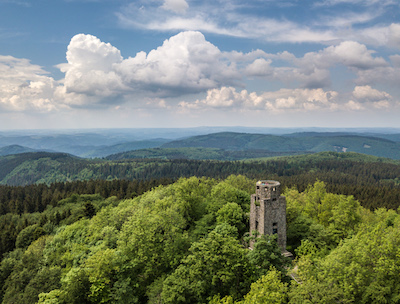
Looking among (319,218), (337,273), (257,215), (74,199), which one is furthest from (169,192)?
(74,199)

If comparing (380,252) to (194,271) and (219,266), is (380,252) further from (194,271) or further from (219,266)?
(194,271)

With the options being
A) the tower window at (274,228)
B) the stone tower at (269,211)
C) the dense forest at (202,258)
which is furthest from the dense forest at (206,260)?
the tower window at (274,228)

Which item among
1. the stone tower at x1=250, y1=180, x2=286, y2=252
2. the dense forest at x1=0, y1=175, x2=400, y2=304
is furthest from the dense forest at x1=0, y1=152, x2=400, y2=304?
the stone tower at x1=250, y1=180, x2=286, y2=252

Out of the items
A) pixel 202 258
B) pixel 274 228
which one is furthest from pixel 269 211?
pixel 202 258

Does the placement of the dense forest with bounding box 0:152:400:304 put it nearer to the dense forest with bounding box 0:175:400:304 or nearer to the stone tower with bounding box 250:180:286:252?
the dense forest with bounding box 0:175:400:304

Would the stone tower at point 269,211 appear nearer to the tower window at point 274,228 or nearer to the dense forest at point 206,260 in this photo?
the tower window at point 274,228
